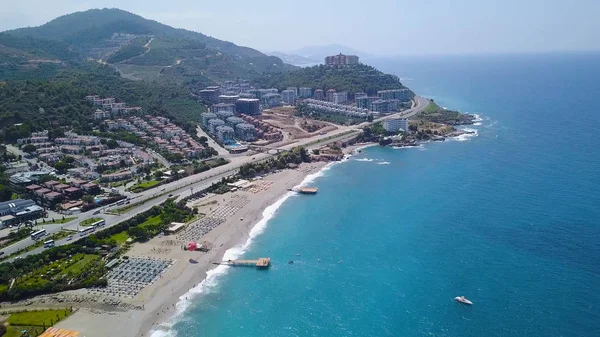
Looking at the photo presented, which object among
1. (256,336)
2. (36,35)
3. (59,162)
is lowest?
(256,336)

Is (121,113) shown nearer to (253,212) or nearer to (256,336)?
(253,212)

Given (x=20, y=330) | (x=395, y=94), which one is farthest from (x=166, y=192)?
(x=395, y=94)

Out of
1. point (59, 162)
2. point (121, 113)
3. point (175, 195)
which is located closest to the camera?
point (175, 195)

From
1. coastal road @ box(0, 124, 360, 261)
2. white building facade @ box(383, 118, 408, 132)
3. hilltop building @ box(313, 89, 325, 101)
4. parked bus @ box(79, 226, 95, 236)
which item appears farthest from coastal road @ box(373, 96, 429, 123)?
parked bus @ box(79, 226, 95, 236)

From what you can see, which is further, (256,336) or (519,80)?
(519,80)

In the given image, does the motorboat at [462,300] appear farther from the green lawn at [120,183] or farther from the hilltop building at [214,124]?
the hilltop building at [214,124]

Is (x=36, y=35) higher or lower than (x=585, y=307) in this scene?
higher

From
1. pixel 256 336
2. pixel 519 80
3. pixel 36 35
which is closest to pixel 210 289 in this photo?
pixel 256 336
